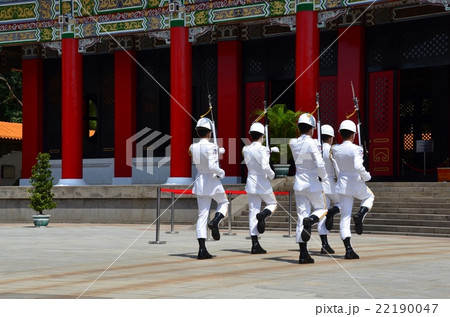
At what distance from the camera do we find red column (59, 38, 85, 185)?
24938 mm

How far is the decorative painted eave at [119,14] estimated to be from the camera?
74.1 ft

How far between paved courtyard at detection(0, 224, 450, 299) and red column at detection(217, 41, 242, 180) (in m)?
10.8

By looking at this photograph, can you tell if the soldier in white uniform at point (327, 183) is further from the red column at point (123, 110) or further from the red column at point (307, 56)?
the red column at point (123, 110)

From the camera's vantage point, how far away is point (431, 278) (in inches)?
350

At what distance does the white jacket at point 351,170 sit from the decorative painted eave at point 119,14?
10.5 metres

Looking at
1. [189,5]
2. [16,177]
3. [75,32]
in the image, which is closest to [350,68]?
[189,5]

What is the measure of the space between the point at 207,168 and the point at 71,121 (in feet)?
A: 46.8

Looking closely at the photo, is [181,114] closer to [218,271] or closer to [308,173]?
[308,173]

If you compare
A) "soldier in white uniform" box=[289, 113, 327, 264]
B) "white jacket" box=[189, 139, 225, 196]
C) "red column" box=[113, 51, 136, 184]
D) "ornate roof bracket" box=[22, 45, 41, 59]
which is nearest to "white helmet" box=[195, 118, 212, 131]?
"white jacket" box=[189, 139, 225, 196]

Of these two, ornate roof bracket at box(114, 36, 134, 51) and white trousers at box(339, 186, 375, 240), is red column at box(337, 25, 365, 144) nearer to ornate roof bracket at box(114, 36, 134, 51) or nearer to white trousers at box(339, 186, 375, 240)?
ornate roof bracket at box(114, 36, 134, 51)

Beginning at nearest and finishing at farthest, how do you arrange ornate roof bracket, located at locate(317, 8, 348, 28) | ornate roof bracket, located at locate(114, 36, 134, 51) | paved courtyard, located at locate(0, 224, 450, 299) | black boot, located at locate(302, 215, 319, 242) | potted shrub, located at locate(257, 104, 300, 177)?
paved courtyard, located at locate(0, 224, 450, 299), black boot, located at locate(302, 215, 319, 242), potted shrub, located at locate(257, 104, 300, 177), ornate roof bracket, located at locate(317, 8, 348, 28), ornate roof bracket, located at locate(114, 36, 134, 51)

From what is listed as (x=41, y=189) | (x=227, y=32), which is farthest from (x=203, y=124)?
(x=227, y=32)
